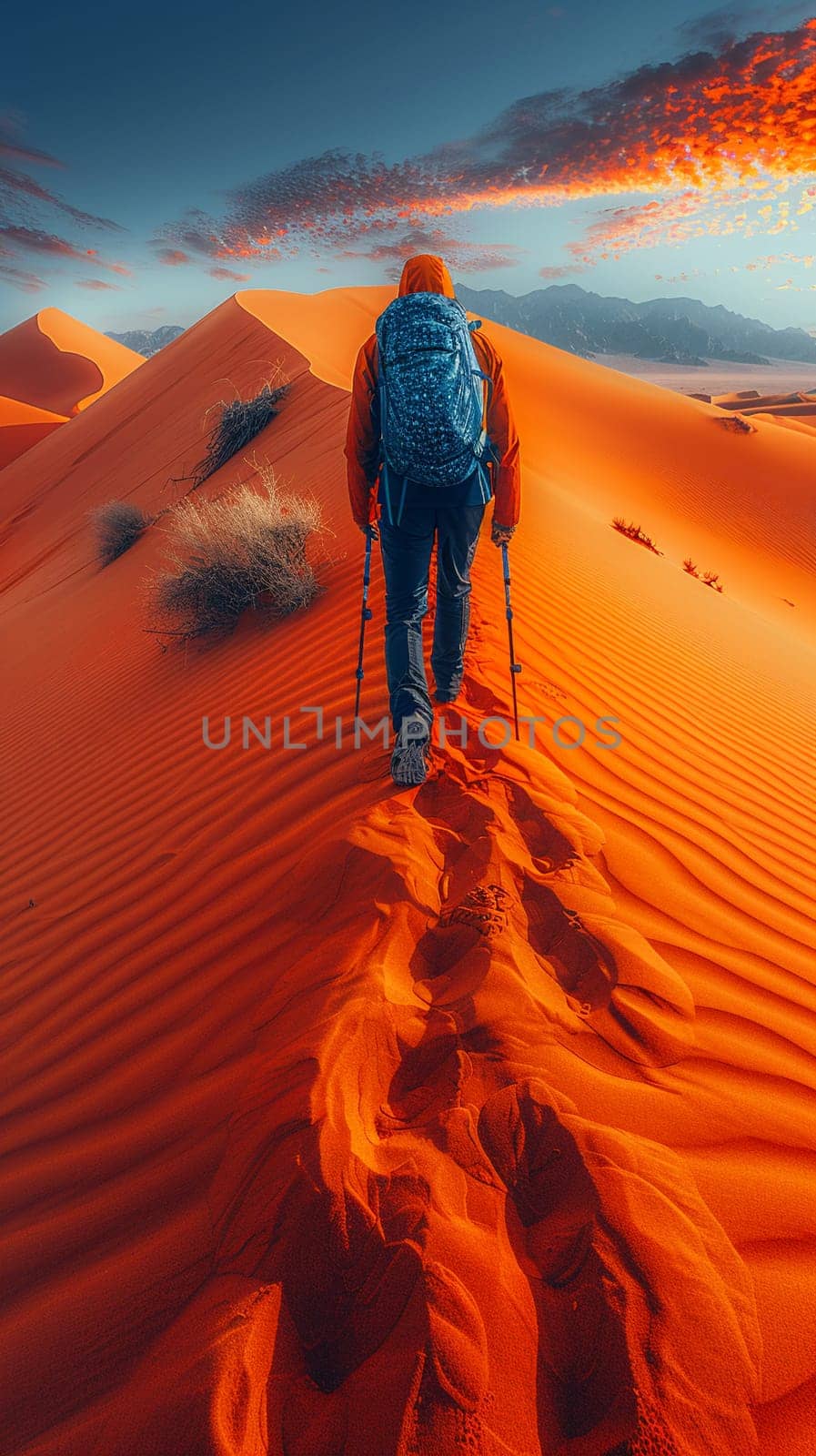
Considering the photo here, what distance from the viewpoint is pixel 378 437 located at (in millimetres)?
2666

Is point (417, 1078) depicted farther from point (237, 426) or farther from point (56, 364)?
point (56, 364)

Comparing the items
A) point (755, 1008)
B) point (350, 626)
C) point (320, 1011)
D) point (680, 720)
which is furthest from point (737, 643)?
point (320, 1011)

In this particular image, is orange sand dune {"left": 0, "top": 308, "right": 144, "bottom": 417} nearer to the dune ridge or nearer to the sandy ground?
the dune ridge

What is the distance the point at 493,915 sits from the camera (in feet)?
6.45

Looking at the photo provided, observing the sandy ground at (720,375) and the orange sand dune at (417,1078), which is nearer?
the orange sand dune at (417,1078)

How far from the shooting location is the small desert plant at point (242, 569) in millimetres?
4656

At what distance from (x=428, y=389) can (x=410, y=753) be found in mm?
1394

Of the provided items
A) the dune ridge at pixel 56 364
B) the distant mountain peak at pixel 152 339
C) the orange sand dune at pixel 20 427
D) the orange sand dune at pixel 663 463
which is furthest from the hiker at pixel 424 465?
the distant mountain peak at pixel 152 339

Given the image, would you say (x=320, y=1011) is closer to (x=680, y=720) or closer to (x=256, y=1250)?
(x=256, y=1250)

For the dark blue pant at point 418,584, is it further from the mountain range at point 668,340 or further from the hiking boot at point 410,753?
the mountain range at point 668,340

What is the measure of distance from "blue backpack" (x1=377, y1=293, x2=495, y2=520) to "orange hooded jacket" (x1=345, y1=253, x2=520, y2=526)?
13cm

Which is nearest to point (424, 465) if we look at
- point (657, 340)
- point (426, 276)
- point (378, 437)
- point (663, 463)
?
point (378, 437)

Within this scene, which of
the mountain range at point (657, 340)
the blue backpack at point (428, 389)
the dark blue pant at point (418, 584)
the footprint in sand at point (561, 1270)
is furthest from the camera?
the mountain range at point (657, 340)

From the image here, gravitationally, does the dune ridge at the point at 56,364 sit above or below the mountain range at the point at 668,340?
below
